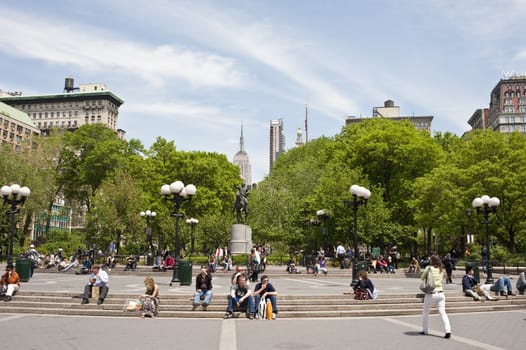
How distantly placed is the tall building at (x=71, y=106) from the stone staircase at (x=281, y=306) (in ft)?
388

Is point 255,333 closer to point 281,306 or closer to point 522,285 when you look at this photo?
point 281,306

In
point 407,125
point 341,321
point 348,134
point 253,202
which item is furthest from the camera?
point 253,202

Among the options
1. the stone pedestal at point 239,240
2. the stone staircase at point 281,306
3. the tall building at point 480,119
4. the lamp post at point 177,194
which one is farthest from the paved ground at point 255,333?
the tall building at point 480,119

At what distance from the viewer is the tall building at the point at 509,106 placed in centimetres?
10762

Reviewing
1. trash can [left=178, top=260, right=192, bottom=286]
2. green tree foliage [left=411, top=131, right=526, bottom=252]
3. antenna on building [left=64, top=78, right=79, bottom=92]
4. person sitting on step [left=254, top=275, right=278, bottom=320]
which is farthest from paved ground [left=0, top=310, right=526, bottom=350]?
antenna on building [left=64, top=78, right=79, bottom=92]

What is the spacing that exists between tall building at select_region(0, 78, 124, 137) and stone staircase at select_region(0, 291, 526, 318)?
118 metres

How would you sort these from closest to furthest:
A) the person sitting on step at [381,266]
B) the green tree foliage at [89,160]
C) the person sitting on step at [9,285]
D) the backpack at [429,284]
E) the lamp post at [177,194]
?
the backpack at [429,284] → the person sitting on step at [9,285] → the lamp post at [177,194] → the person sitting on step at [381,266] → the green tree foliage at [89,160]

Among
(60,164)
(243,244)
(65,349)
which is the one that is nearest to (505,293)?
(65,349)

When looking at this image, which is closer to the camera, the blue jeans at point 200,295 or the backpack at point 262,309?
the backpack at point 262,309

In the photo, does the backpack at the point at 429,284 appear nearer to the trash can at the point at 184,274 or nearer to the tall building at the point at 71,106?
the trash can at the point at 184,274

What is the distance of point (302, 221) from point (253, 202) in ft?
43.1

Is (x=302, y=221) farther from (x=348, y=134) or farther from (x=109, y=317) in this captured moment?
(x=109, y=317)

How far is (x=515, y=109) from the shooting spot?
111 metres

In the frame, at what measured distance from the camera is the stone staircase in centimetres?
1370
